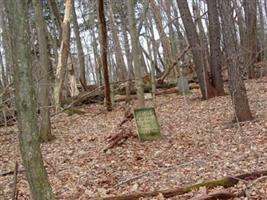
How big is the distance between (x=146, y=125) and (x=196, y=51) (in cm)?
494

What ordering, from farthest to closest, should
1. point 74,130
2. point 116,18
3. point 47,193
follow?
→ point 116,18 < point 74,130 < point 47,193

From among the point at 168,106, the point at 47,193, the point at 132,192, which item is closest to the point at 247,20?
the point at 168,106

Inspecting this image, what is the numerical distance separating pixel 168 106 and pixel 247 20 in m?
5.84

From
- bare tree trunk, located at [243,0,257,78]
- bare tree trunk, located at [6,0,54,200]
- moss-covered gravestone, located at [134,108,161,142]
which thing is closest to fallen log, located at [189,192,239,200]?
bare tree trunk, located at [6,0,54,200]

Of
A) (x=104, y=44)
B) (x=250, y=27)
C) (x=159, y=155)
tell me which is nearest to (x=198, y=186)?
(x=159, y=155)

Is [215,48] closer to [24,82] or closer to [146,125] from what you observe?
[146,125]

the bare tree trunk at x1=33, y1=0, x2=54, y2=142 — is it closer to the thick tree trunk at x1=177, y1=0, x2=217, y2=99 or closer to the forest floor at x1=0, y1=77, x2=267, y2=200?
the forest floor at x1=0, y1=77, x2=267, y2=200

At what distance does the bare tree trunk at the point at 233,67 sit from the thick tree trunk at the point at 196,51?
403cm

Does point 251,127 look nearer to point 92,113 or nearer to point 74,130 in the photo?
point 74,130

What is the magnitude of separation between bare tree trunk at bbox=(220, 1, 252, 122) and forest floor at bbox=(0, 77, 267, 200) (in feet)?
1.04

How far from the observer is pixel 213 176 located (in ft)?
20.5

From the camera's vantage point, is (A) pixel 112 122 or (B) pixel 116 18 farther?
(B) pixel 116 18

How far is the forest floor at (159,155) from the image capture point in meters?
6.43

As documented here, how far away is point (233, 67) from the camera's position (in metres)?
9.27
